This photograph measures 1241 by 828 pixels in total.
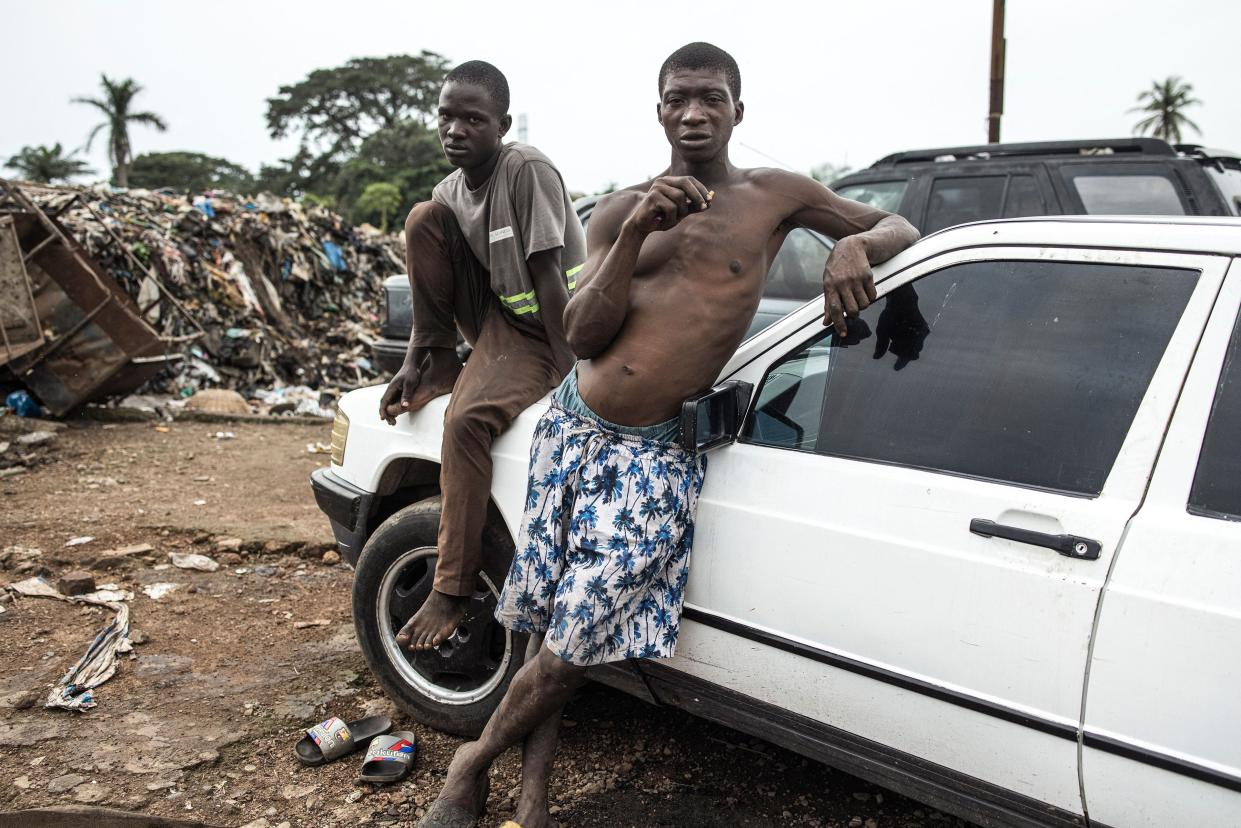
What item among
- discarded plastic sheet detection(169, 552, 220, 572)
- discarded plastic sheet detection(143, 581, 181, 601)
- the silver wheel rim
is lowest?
discarded plastic sheet detection(169, 552, 220, 572)

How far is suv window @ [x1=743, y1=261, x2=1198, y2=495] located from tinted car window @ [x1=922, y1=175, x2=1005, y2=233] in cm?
405

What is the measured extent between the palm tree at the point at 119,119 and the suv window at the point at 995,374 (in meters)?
36.7

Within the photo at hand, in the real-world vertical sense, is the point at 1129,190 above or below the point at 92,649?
above

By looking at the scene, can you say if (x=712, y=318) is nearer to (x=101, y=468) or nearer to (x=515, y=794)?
(x=515, y=794)

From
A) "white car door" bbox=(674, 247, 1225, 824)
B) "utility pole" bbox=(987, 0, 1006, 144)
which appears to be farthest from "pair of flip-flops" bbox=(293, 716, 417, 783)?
"utility pole" bbox=(987, 0, 1006, 144)

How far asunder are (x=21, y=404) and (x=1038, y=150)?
8.15m

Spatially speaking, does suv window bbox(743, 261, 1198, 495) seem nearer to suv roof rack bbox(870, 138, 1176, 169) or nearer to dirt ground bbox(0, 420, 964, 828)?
dirt ground bbox(0, 420, 964, 828)

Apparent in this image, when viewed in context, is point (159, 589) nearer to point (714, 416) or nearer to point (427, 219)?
point (427, 219)

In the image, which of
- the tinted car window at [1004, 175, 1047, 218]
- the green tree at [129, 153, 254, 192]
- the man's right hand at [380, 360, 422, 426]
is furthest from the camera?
the green tree at [129, 153, 254, 192]

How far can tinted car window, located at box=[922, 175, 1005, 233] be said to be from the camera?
19.3 feet

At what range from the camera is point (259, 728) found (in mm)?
3025

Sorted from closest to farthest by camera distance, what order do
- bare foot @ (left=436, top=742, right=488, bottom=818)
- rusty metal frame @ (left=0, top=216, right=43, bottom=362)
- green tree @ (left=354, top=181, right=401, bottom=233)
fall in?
bare foot @ (left=436, top=742, right=488, bottom=818)
rusty metal frame @ (left=0, top=216, right=43, bottom=362)
green tree @ (left=354, top=181, right=401, bottom=233)

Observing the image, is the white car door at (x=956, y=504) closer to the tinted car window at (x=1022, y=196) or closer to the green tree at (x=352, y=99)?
the tinted car window at (x=1022, y=196)

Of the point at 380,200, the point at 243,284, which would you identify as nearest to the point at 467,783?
the point at 243,284
